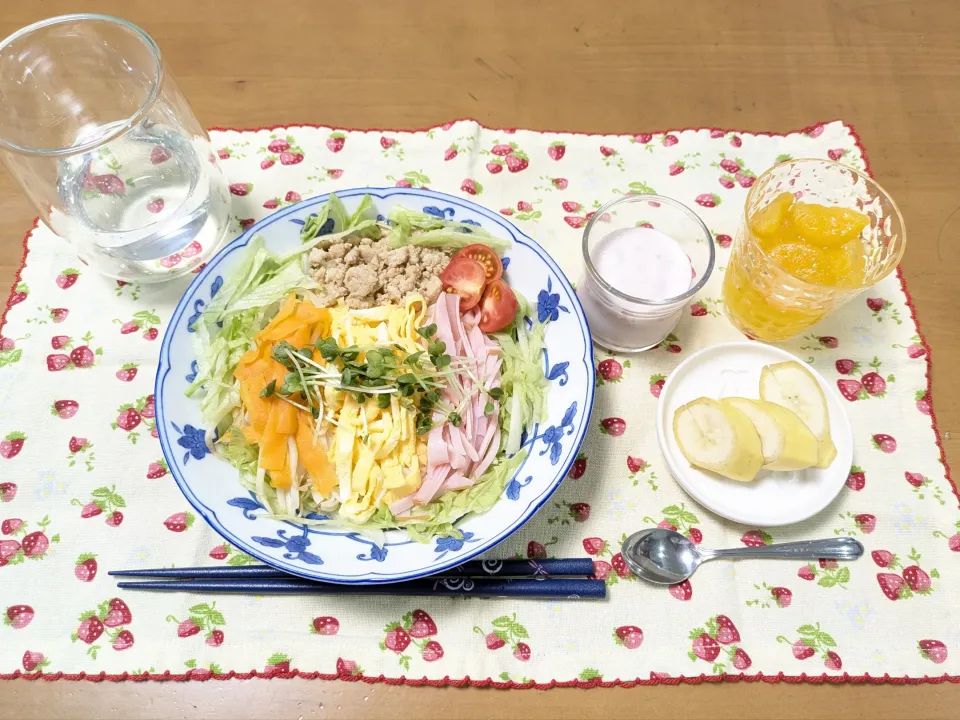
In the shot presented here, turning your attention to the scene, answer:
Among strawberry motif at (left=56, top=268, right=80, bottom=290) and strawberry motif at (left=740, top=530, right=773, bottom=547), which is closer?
strawberry motif at (left=740, top=530, right=773, bottom=547)

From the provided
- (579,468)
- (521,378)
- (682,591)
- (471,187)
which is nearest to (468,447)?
(521,378)

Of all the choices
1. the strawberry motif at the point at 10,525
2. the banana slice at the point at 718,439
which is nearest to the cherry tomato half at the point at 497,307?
the banana slice at the point at 718,439

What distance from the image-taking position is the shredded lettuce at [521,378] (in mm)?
1720

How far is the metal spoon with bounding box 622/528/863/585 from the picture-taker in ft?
5.49

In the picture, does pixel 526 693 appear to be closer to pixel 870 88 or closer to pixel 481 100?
pixel 481 100

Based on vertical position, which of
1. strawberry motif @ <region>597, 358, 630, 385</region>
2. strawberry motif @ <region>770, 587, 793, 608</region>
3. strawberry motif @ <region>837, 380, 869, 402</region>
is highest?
strawberry motif @ <region>837, 380, 869, 402</region>

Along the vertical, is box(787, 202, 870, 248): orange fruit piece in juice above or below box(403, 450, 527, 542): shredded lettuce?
above

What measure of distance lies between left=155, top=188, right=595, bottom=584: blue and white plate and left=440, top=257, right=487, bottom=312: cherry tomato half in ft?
0.36

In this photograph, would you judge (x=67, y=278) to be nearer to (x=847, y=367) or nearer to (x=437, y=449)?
(x=437, y=449)

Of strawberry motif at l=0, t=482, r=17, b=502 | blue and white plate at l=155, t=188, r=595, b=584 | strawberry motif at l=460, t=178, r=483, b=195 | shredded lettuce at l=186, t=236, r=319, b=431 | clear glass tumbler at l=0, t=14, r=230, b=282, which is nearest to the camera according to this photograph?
blue and white plate at l=155, t=188, r=595, b=584

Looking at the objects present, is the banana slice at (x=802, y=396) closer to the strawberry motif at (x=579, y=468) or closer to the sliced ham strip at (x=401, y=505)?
the strawberry motif at (x=579, y=468)

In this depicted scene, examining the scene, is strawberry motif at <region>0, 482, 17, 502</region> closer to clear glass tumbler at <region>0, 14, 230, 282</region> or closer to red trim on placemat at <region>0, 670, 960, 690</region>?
red trim on placemat at <region>0, 670, 960, 690</region>

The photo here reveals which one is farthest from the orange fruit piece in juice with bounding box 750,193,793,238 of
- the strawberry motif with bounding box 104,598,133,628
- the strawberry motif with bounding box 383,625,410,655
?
the strawberry motif with bounding box 104,598,133,628

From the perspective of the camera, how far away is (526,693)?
5.18 feet
